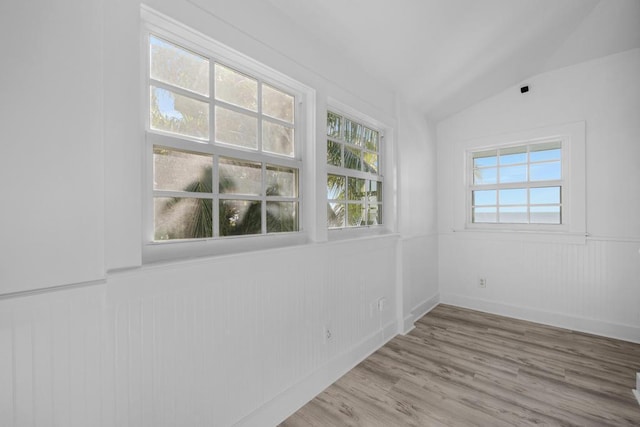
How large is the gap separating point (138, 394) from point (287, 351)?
854 millimetres

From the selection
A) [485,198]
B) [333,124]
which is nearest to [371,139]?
[333,124]

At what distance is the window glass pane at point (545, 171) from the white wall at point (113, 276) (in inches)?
120

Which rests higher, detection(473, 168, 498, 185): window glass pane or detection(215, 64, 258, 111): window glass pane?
detection(215, 64, 258, 111): window glass pane

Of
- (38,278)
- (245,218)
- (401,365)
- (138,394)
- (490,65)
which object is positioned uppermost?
(490,65)

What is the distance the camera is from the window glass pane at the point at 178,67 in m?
1.35

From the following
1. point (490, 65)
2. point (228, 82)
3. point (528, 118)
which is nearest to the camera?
point (228, 82)

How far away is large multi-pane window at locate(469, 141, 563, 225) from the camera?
3350mm

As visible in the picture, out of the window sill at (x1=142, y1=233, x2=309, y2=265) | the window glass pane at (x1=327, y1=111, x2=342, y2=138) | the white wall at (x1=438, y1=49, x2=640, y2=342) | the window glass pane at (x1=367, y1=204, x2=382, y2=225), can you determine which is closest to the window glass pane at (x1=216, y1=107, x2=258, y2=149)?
the window sill at (x1=142, y1=233, x2=309, y2=265)

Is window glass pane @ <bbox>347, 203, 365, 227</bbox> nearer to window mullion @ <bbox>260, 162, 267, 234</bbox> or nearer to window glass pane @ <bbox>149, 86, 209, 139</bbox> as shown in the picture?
window mullion @ <bbox>260, 162, 267, 234</bbox>

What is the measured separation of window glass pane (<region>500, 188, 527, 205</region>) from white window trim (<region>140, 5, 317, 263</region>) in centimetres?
277

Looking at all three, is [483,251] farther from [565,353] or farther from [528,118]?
[528,118]

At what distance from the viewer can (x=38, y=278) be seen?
3.15ft

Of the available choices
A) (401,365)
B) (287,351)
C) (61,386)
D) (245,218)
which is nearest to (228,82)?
(245,218)

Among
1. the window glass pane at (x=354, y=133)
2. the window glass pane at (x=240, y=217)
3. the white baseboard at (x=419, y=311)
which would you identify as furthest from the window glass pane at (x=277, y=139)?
the white baseboard at (x=419, y=311)
